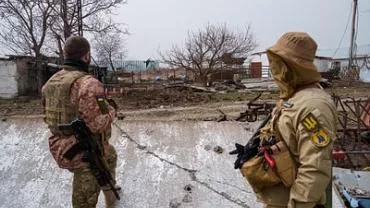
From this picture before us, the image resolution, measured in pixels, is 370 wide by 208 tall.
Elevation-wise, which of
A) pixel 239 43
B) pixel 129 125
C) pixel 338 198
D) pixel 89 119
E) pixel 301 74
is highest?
pixel 239 43

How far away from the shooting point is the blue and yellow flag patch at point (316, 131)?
6.10ft

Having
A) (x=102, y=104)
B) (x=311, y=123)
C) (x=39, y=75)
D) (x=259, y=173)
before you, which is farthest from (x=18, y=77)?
(x=311, y=123)

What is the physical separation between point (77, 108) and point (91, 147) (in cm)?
34

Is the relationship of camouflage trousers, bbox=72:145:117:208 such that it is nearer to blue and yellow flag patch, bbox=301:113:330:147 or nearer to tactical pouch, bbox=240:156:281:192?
tactical pouch, bbox=240:156:281:192

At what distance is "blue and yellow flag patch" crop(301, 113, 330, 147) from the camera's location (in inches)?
73.2

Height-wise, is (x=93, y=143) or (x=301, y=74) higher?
(x=301, y=74)

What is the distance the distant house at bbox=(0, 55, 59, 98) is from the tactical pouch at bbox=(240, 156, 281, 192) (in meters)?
17.0

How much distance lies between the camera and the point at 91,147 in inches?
132

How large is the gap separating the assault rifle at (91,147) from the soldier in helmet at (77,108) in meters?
0.04

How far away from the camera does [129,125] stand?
6191 mm

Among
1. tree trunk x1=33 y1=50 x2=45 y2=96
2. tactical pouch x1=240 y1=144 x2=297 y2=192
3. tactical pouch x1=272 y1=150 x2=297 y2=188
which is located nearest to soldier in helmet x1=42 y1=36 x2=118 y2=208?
tactical pouch x1=240 y1=144 x2=297 y2=192

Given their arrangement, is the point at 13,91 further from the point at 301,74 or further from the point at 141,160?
the point at 301,74

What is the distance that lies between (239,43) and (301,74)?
30407mm

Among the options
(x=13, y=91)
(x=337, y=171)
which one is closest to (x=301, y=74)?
(x=337, y=171)
